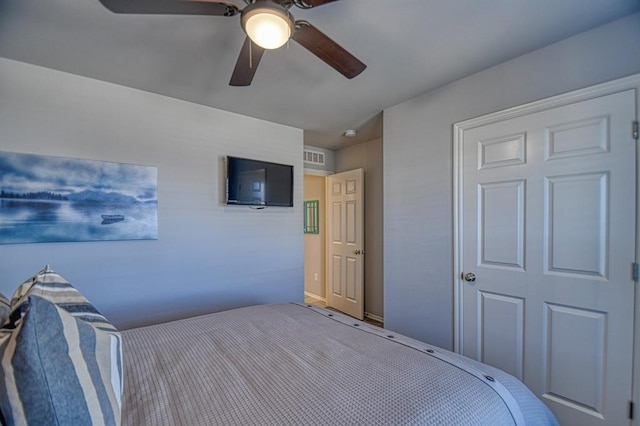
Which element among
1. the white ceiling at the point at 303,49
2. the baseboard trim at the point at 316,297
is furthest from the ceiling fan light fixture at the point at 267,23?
the baseboard trim at the point at 316,297

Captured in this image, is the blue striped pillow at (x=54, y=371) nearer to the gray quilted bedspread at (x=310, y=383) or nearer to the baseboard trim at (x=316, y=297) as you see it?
the gray quilted bedspread at (x=310, y=383)

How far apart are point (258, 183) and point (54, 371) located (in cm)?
246

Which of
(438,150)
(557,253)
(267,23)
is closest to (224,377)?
(267,23)

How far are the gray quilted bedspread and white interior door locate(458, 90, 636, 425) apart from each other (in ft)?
2.80

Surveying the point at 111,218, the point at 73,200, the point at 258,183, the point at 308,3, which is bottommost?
the point at 111,218

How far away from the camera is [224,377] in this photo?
3.63ft

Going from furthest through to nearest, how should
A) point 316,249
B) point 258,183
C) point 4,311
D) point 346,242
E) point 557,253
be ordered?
point 316,249
point 346,242
point 258,183
point 557,253
point 4,311

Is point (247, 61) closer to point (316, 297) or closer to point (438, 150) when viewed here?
point (438, 150)

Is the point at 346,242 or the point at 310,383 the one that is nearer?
the point at 310,383

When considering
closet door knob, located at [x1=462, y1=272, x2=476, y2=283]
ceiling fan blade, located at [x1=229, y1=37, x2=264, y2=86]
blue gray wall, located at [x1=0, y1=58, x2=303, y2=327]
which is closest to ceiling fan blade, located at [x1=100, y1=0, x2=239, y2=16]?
ceiling fan blade, located at [x1=229, y1=37, x2=264, y2=86]

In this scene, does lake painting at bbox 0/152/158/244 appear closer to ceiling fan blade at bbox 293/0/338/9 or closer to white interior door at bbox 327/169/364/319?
ceiling fan blade at bbox 293/0/338/9

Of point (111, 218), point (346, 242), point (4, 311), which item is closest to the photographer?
point (4, 311)

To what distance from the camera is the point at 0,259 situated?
6.19ft

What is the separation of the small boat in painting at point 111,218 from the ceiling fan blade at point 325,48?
1.96 m
